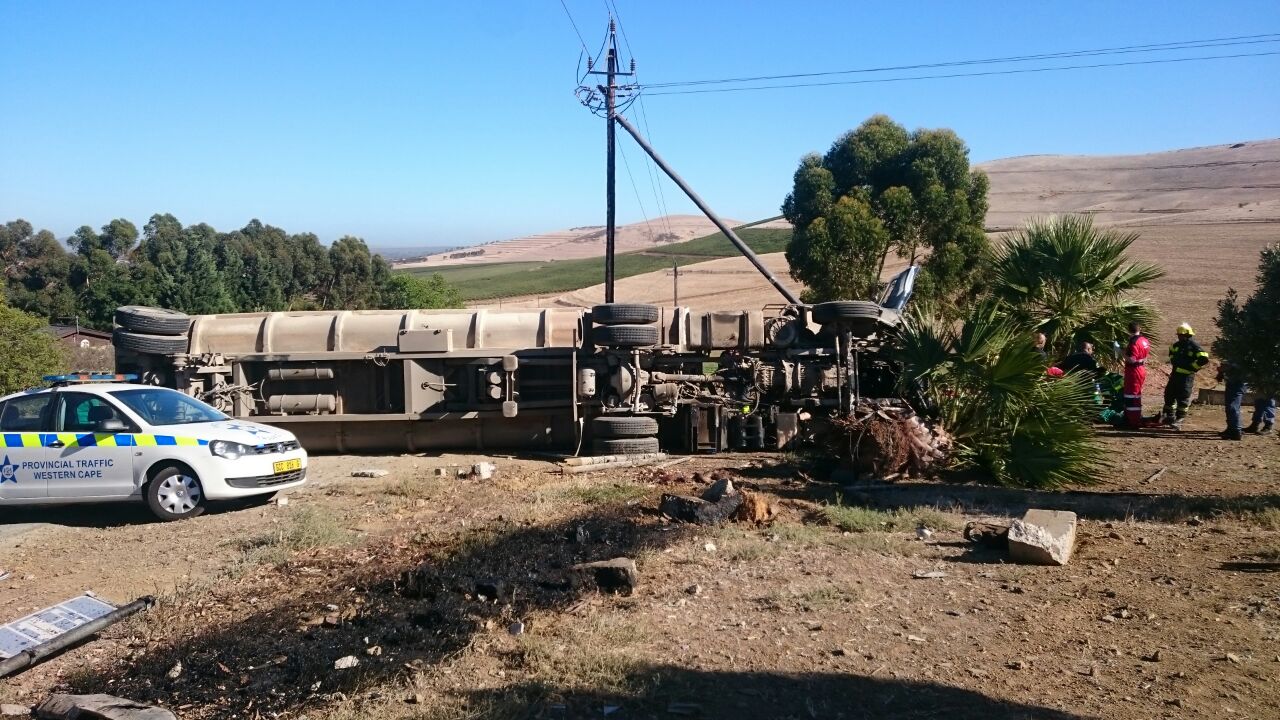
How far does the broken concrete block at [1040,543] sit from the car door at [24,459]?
889cm

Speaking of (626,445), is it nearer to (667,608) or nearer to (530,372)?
(530,372)

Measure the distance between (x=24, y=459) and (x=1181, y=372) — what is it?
49.3 feet

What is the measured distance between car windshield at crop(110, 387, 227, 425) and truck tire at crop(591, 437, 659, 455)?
4785mm

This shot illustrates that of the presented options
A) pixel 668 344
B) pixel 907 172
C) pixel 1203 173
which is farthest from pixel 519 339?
pixel 1203 173

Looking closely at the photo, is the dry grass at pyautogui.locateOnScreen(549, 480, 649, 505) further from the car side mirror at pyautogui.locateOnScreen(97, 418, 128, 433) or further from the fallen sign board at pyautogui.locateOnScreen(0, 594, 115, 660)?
the fallen sign board at pyautogui.locateOnScreen(0, 594, 115, 660)

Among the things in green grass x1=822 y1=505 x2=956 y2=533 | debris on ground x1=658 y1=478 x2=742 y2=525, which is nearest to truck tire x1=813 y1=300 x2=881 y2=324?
green grass x1=822 y1=505 x2=956 y2=533

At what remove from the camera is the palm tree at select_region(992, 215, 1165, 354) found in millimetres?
15070

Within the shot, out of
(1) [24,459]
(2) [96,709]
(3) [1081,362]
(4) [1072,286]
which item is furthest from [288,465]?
(4) [1072,286]

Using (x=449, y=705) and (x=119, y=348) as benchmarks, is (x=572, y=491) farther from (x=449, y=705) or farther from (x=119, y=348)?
(x=119, y=348)

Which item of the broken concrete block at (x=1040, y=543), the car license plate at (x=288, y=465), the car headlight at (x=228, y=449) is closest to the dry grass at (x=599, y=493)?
the car license plate at (x=288, y=465)

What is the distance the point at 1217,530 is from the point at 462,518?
681 cm

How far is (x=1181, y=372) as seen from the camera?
15.0 metres

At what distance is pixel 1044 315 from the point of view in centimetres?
1534

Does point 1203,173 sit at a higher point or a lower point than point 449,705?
higher
